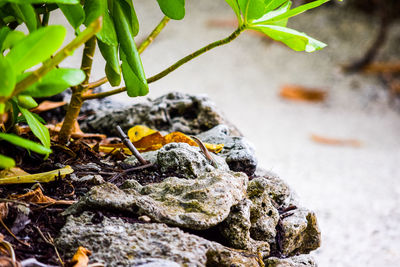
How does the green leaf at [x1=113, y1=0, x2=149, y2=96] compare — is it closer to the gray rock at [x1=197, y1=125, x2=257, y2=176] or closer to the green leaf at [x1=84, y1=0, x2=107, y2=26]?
the green leaf at [x1=84, y1=0, x2=107, y2=26]

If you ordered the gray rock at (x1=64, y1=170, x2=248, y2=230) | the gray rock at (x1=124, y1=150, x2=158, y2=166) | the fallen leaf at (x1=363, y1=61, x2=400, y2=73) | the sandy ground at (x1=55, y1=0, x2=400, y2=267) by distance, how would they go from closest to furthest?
the gray rock at (x1=64, y1=170, x2=248, y2=230), the gray rock at (x1=124, y1=150, x2=158, y2=166), the sandy ground at (x1=55, y1=0, x2=400, y2=267), the fallen leaf at (x1=363, y1=61, x2=400, y2=73)

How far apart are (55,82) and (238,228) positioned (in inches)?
13.2

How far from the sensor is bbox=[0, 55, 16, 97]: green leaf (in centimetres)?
46

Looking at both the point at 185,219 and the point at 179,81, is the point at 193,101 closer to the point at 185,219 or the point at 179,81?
the point at 185,219

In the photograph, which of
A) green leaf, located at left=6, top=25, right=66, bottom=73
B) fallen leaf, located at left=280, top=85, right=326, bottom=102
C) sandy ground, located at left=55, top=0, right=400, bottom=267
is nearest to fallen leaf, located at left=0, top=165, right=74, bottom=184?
green leaf, located at left=6, top=25, right=66, bottom=73

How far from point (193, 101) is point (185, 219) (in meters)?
0.61

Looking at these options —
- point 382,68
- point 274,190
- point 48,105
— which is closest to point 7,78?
point 274,190

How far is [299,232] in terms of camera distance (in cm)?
73

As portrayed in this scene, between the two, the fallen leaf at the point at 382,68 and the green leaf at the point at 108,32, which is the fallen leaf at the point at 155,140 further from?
the fallen leaf at the point at 382,68

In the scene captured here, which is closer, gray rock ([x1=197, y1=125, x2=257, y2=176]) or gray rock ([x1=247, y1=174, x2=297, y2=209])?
gray rock ([x1=247, y1=174, x2=297, y2=209])

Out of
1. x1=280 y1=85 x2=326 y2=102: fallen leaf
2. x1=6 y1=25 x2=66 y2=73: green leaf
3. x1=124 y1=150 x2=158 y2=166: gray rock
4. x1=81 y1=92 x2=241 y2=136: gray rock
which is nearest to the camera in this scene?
x1=6 y1=25 x2=66 y2=73: green leaf

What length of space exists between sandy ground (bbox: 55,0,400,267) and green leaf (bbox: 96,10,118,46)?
0.86m

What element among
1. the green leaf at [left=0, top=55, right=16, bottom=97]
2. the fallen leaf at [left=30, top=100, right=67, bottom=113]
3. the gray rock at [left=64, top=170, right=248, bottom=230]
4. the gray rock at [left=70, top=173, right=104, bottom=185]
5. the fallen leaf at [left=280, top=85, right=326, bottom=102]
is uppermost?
the green leaf at [left=0, top=55, right=16, bottom=97]

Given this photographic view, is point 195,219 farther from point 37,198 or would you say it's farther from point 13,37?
point 13,37
